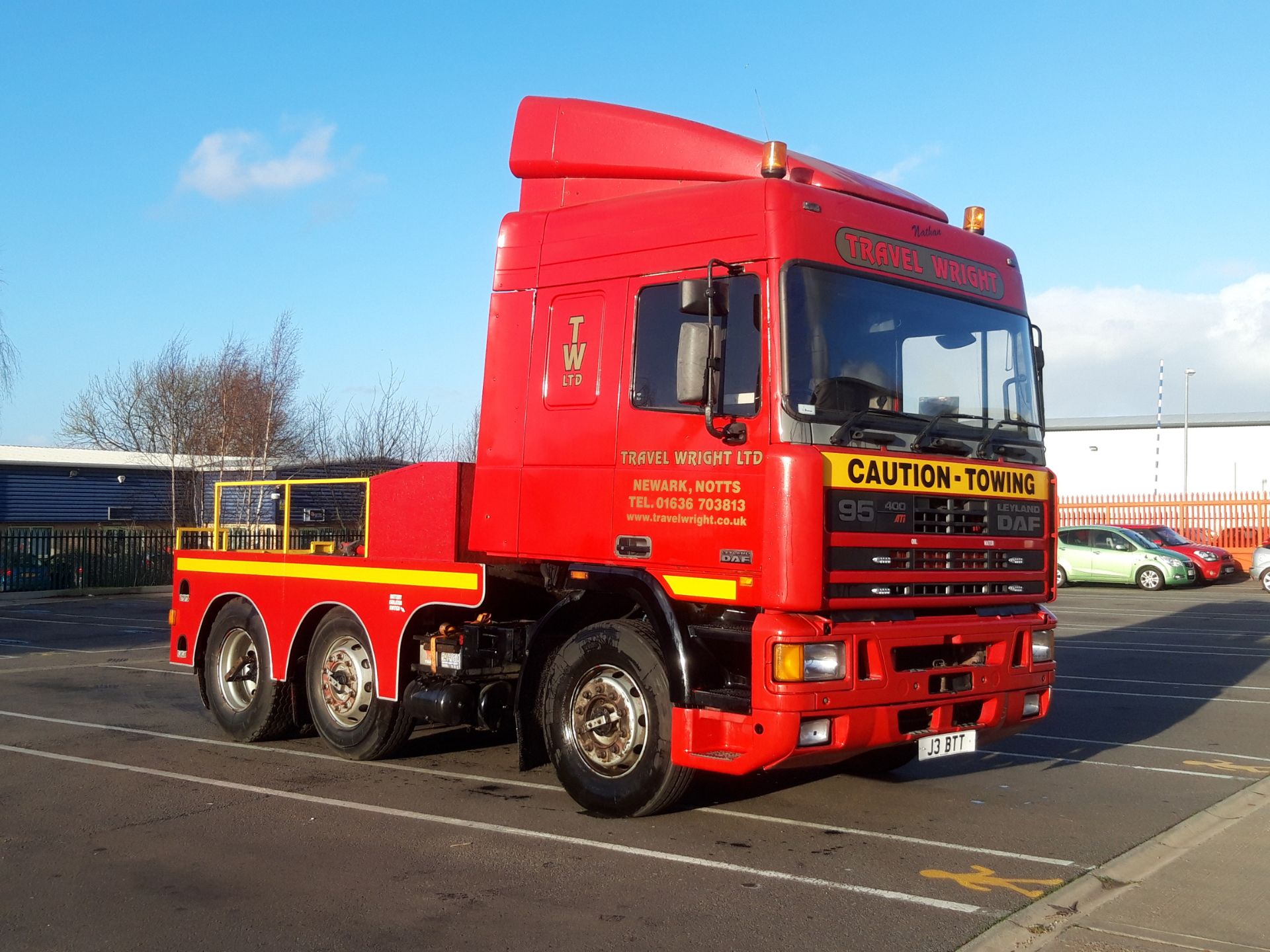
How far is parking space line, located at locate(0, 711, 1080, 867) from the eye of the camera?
6.42 meters

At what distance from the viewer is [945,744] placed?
670 cm

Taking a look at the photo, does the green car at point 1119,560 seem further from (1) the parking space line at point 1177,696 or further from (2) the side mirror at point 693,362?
(2) the side mirror at point 693,362

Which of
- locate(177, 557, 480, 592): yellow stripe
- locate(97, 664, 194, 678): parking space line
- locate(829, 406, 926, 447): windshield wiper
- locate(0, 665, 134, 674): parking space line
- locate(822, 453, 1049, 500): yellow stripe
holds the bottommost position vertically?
locate(0, 665, 134, 674): parking space line

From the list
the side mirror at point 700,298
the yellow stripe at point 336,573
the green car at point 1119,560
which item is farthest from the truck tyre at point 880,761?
the green car at point 1119,560

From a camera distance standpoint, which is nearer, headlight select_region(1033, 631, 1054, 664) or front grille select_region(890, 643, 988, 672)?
front grille select_region(890, 643, 988, 672)

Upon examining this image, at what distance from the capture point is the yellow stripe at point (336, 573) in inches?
308

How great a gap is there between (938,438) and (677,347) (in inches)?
60.6

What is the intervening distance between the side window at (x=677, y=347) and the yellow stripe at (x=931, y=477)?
0.57m

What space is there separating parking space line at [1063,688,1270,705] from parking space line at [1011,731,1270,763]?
8.55 feet

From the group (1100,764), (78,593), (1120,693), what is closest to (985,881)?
(1100,764)

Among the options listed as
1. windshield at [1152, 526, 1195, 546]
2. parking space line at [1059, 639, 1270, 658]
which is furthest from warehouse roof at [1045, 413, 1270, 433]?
parking space line at [1059, 639, 1270, 658]

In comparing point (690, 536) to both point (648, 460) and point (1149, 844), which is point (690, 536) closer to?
point (648, 460)

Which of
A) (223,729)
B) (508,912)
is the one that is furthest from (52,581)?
(508,912)

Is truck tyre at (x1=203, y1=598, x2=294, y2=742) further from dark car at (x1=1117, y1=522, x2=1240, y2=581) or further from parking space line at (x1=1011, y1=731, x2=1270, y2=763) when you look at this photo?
dark car at (x1=1117, y1=522, x2=1240, y2=581)
